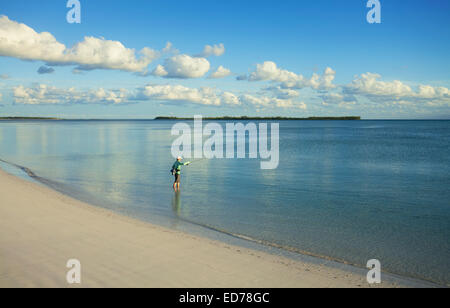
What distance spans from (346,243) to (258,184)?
9974 millimetres

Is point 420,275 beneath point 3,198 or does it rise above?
beneath

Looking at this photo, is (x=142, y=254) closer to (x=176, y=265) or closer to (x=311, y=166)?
(x=176, y=265)

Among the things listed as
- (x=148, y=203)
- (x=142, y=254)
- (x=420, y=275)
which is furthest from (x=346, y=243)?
(x=148, y=203)

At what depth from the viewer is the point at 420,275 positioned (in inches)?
343

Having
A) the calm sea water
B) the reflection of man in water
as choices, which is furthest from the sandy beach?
the reflection of man in water

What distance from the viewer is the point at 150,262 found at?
8414mm

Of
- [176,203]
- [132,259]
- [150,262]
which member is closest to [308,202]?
[176,203]

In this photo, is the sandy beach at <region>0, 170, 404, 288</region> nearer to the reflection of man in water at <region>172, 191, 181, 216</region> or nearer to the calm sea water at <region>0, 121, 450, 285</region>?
the calm sea water at <region>0, 121, 450, 285</region>

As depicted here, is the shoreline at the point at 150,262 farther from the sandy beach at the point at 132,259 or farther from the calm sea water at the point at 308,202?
the calm sea water at the point at 308,202

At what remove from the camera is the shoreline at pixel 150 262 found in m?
7.48

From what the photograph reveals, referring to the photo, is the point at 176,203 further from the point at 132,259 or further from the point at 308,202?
the point at 132,259

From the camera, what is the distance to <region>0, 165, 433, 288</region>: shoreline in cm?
748

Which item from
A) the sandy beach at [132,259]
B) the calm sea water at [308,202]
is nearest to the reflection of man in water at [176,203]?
the calm sea water at [308,202]
